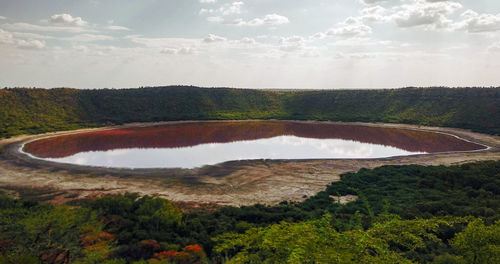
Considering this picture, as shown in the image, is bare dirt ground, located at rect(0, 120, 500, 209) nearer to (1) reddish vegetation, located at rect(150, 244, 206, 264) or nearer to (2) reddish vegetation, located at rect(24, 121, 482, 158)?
(2) reddish vegetation, located at rect(24, 121, 482, 158)

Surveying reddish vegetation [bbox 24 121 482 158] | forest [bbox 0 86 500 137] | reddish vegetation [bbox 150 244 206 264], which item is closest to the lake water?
reddish vegetation [bbox 24 121 482 158]

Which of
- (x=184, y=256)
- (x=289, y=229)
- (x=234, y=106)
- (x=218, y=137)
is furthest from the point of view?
(x=234, y=106)

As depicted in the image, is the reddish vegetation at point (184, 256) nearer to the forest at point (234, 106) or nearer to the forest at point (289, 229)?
the forest at point (289, 229)

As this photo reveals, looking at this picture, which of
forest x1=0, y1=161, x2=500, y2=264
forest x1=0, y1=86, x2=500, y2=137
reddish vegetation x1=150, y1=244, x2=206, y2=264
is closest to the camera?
forest x1=0, y1=161, x2=500, y2=264

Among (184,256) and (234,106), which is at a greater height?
(234,106)

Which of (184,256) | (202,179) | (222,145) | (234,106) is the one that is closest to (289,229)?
(184,256)

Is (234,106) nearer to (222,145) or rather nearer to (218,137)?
(218,137)

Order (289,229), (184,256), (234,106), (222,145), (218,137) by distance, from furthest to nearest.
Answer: (234,106) → (218,137) → (222,145) → (184,256) → (289,229)
